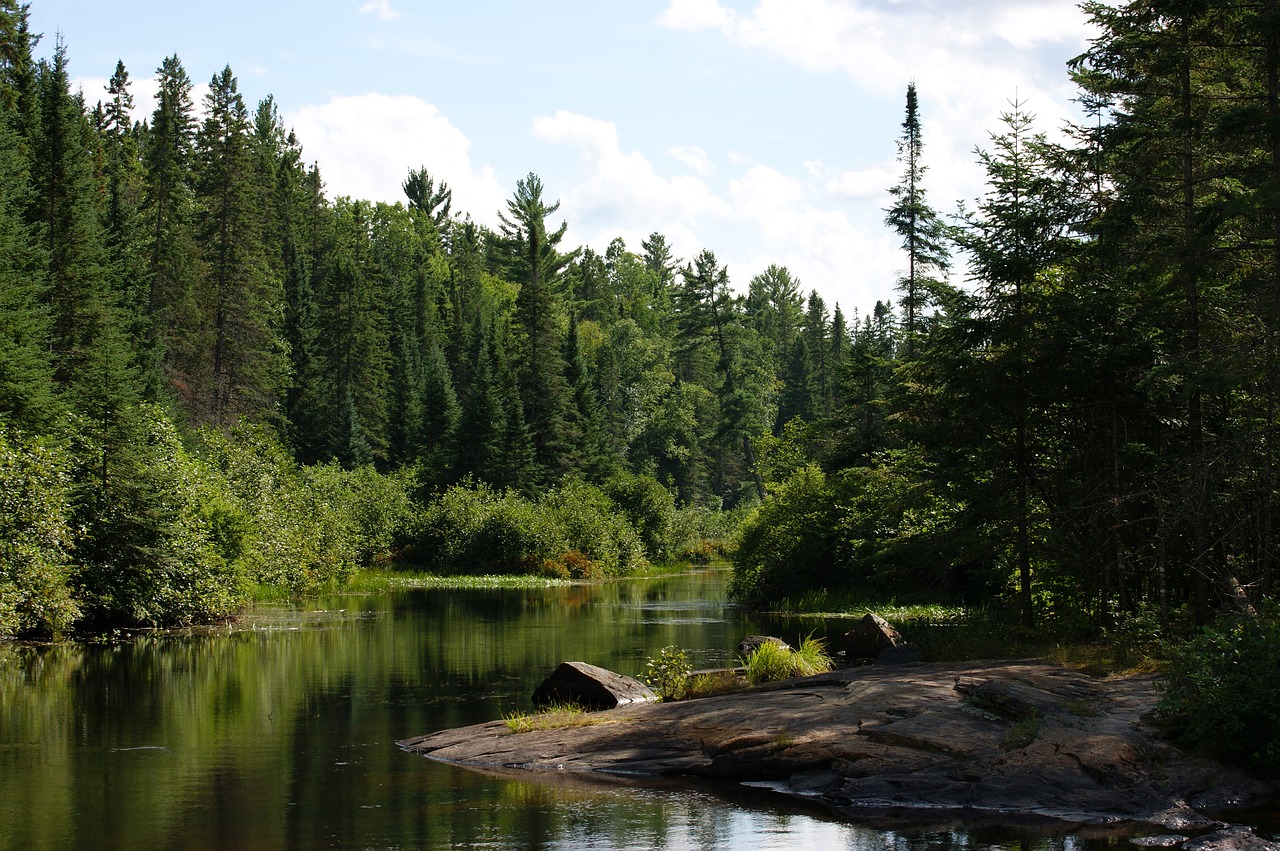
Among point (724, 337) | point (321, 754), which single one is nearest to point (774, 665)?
point (321, 754)

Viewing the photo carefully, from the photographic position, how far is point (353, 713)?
2039 centimetres

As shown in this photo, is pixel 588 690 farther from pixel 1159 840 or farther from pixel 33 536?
pixel 33 536

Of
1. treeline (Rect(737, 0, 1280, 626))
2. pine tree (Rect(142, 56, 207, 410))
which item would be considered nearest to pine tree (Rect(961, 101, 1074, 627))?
treeline (Rect(737, 0, 1280, 626))

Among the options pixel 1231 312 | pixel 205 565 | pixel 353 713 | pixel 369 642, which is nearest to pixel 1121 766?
pixel 1231 312

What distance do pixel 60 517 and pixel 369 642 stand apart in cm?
801

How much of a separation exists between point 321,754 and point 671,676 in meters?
5.89

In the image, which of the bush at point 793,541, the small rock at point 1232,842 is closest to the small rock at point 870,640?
the small rock at point 1232,842

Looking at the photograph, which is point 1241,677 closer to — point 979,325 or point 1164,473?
point 1164,473

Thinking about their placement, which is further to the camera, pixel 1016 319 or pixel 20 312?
pixel 20 312

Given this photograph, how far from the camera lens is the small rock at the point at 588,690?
19125 mm

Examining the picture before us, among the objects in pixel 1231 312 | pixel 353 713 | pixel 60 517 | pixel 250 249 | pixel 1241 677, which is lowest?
pixel 353 713

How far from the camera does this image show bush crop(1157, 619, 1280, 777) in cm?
1320

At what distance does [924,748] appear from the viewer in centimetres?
1456

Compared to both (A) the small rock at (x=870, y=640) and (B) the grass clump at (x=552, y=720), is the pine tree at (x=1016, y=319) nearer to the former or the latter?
(A) the small rock at (x=870, y=640)
